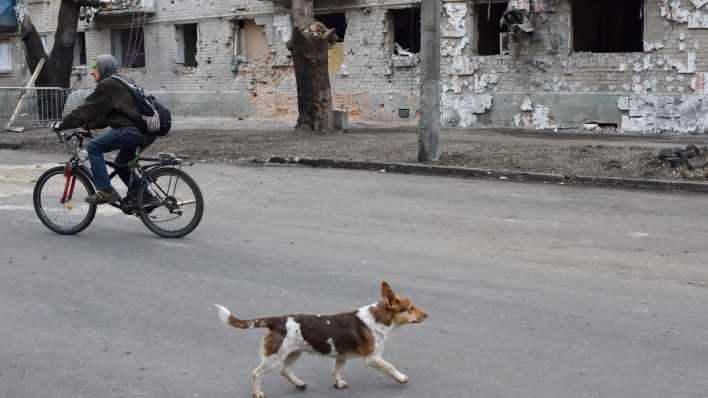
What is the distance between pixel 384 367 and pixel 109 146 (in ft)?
15.4

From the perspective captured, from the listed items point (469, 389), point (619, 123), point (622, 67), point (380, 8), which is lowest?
point (469, 389)

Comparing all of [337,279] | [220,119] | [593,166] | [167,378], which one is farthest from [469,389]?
[220,119]

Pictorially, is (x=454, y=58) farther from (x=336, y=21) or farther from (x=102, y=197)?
(x=102, y=197)

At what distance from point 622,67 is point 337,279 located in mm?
14857

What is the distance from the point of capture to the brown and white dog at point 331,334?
4.38 meters

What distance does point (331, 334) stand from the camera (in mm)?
4406

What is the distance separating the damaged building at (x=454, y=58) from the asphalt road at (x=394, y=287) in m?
9.31

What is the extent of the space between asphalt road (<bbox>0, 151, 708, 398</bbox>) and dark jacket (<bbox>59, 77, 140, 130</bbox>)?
112cm

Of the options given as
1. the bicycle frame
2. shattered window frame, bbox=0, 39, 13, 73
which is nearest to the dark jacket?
the bicycle frame

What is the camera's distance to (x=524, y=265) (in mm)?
7332

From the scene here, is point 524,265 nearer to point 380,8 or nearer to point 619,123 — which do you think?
point 619,123

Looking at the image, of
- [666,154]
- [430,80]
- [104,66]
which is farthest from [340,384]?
[430,80]

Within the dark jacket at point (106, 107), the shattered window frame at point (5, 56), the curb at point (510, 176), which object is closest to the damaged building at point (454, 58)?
the shattered window frame at point (5, 56)

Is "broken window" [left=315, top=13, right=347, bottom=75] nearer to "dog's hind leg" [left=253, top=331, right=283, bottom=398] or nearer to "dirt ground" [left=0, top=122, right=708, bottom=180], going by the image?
"dirt ground" [left=0, top=122, right=708, bottom=180]
